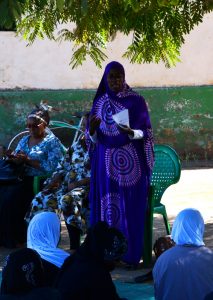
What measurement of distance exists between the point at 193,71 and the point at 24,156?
816cm

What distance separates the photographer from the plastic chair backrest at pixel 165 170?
307 inches

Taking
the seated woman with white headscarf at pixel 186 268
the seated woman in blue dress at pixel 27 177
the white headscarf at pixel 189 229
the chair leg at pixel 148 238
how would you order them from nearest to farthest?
the seated woman with white headscarf at pixel 186 268 < the white headscarf at pixel 189 229 < the chair leg at pixel 148 238 < the seated woman in blue dress at pixel 27 177

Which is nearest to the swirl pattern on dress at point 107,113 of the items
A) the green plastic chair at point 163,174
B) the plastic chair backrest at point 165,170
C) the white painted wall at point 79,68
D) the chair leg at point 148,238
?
the chair leg at point 148,238

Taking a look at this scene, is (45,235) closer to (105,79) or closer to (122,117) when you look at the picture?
(122,117)

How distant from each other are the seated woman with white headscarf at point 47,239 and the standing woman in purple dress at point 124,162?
2.25m

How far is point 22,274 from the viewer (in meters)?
3.57

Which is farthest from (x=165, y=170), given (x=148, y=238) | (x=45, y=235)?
(x=45, y=235)

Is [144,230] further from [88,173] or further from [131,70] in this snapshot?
[131,70]

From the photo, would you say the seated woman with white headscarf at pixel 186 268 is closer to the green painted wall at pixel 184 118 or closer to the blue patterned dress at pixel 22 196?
the blue patterned dress at pixel 22 196

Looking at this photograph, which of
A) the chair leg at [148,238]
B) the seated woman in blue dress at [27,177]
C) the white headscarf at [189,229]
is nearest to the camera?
the white headscarf at [189,229]

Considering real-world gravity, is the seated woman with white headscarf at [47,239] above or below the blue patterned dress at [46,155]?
below

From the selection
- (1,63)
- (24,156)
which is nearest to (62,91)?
(1,63)

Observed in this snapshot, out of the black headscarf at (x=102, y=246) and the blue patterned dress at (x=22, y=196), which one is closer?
the black headscarf at (x=102, y=246)

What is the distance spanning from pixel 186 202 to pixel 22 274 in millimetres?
7605
